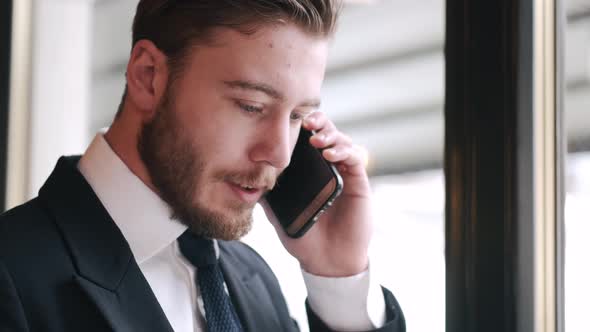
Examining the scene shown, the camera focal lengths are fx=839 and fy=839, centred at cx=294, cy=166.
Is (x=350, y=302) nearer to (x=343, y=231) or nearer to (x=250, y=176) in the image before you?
(x=343, y=231)

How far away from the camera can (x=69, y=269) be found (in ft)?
3.80

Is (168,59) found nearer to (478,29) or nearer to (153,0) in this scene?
(153,0)

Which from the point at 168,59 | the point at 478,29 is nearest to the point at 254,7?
the point at 168,59

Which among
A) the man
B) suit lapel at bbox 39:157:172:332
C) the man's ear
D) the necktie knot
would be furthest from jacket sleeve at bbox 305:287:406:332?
the man's ear

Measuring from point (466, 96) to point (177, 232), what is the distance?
50 centimetres

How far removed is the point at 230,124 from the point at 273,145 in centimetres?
7

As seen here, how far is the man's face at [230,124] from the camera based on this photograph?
3.98ft

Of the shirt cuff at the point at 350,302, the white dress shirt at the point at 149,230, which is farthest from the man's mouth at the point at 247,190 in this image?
the shirt cuff at the point at 350,302

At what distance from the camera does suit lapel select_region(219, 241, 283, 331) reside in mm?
1357

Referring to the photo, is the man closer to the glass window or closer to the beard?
the beard

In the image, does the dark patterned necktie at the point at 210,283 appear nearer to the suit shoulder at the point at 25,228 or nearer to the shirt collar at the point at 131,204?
the shirt collar at the point at 131,204

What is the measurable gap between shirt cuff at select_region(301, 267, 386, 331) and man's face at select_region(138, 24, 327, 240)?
0.75ft

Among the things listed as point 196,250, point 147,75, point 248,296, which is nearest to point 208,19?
point 147,75

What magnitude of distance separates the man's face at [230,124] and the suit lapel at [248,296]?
14 cm
